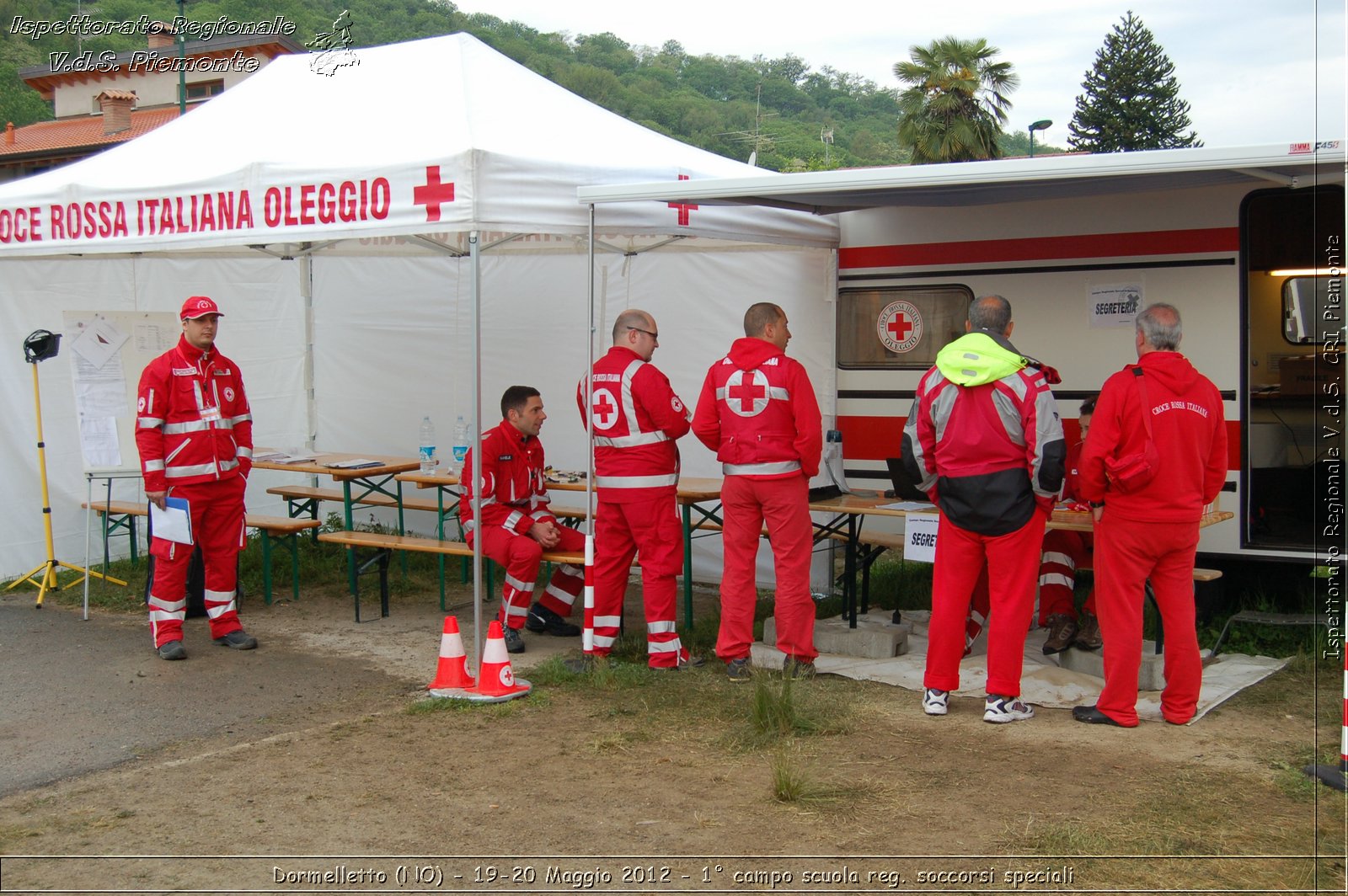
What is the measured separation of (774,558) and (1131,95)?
41907 mm

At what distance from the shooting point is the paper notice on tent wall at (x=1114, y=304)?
273 inches

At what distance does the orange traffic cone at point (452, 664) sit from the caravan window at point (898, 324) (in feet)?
10.6

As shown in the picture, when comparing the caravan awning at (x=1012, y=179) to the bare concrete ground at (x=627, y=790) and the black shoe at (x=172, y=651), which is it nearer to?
the bare concrete ground at (x=627, y=790)

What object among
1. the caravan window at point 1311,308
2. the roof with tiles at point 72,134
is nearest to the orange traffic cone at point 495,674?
the caravan window at point 1311,308

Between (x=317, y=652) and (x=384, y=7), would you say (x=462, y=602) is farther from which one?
(x=384, y=7)

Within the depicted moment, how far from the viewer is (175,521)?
6.59 metres

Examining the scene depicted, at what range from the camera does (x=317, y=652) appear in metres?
6.95

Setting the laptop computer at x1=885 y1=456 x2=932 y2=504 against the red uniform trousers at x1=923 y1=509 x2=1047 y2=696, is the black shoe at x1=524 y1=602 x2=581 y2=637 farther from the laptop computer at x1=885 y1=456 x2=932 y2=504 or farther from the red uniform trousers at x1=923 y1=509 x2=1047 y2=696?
the red uniform trousers at x1=923 y1=509 x2=1047 y2=696

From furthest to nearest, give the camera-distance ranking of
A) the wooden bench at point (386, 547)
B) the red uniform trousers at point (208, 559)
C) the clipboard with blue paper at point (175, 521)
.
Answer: the wooden bench at point (386, 547) < the red uniform trousers at point (208, 559) < the clipboard with blue paper at point (175, 521)

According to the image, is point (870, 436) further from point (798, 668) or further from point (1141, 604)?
point (1141, 604)

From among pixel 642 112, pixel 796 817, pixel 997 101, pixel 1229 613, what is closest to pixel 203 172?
pixel 796 817

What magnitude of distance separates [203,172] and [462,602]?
128 inches

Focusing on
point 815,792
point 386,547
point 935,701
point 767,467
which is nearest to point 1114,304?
point 767,467

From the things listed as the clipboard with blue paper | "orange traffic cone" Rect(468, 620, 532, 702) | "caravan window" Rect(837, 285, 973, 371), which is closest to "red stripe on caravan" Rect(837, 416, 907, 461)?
"caravan window" Rect(837, 285, 973, 371)
